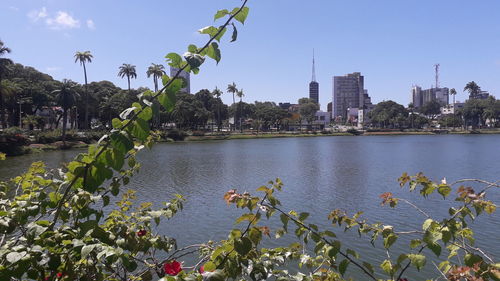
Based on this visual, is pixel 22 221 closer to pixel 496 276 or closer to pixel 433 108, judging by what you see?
pixel 496 276

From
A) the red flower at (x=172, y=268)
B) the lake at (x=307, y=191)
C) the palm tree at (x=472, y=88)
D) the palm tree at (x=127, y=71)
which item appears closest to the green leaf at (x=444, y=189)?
the red flower at (x=172, y=268)

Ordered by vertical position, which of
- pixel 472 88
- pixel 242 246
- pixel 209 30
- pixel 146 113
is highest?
pixel 472 88

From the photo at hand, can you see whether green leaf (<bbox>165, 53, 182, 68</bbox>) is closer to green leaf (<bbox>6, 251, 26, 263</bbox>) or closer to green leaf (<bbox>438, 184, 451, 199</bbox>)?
green leaf (<bbox>6, 251, 26, 263</bbox>)

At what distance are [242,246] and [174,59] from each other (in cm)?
107

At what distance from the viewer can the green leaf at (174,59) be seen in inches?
78.5

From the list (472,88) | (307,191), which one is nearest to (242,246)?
(307,191)

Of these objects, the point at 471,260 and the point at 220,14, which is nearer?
the point at 220,14

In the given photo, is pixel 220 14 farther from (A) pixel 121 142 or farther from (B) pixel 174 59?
(A) pixel 121 142

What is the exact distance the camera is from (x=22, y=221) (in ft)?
7.09

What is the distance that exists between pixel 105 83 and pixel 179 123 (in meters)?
19.8

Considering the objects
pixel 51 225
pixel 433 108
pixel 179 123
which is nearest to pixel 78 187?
pixel 51 225

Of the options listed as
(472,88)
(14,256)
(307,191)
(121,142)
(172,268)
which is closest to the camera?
(14,256)

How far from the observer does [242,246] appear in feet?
6.52

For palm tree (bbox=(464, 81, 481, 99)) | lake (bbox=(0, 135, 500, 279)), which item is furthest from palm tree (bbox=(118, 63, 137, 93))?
palm tree (bbox=(464, 81, 481, 99))
